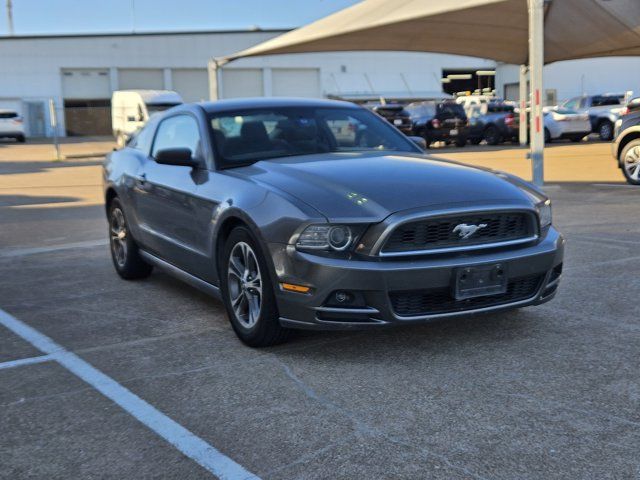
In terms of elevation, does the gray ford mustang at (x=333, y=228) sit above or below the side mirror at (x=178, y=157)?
below

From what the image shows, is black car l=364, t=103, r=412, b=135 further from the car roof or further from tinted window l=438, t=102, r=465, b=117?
the car roof

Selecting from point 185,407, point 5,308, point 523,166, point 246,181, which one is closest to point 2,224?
point 5,308

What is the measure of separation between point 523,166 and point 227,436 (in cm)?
1573

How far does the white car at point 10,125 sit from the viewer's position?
39.1m

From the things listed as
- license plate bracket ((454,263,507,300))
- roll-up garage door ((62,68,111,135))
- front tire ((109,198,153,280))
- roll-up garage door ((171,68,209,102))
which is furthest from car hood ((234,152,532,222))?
roll-up garage door ((171,68,209,102))

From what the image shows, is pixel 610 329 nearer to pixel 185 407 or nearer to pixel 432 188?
pixel 432 188

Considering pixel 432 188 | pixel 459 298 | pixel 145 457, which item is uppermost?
pixel 432 188

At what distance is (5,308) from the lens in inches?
226

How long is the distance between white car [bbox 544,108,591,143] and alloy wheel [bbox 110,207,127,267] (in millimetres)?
23558

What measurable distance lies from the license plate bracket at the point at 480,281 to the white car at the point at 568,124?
25060mm

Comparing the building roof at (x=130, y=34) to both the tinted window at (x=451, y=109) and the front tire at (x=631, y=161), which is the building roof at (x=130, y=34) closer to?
the tinted window at (x=451, y=109)

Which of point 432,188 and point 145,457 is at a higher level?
point 432,188

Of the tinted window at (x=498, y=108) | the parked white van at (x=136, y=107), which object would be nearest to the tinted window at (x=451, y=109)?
the tinted window at (x=498, y=108)

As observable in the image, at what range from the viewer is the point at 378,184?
4.29 m
